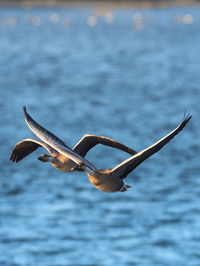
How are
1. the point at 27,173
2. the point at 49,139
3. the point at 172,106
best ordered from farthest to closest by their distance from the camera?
the point at 172,106 → the point at 27,173 → the point at 49,139

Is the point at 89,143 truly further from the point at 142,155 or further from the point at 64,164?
the point at 142,155

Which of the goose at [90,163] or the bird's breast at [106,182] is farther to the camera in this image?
the bird's breast at [106,182]

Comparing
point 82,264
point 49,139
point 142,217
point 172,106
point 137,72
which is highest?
point 137,72

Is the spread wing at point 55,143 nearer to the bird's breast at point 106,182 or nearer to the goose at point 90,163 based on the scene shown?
the goose at point 90,163

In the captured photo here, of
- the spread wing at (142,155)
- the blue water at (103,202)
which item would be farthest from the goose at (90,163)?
the blue water at (103,202)

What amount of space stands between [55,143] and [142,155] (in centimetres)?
73

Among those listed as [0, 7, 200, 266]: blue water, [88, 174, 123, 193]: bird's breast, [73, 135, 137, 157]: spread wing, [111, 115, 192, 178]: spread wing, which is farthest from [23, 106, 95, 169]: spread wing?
[0, 7, 200, 266]: blue water

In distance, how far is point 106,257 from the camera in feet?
245

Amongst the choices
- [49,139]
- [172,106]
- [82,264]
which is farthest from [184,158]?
[49,139]

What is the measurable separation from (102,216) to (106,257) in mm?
7443

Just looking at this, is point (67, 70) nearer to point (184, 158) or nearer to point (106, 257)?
point (184, 158)

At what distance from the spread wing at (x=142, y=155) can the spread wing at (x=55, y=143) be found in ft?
0.94

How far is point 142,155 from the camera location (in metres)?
8.71

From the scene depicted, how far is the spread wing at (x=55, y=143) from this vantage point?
8.65 m
